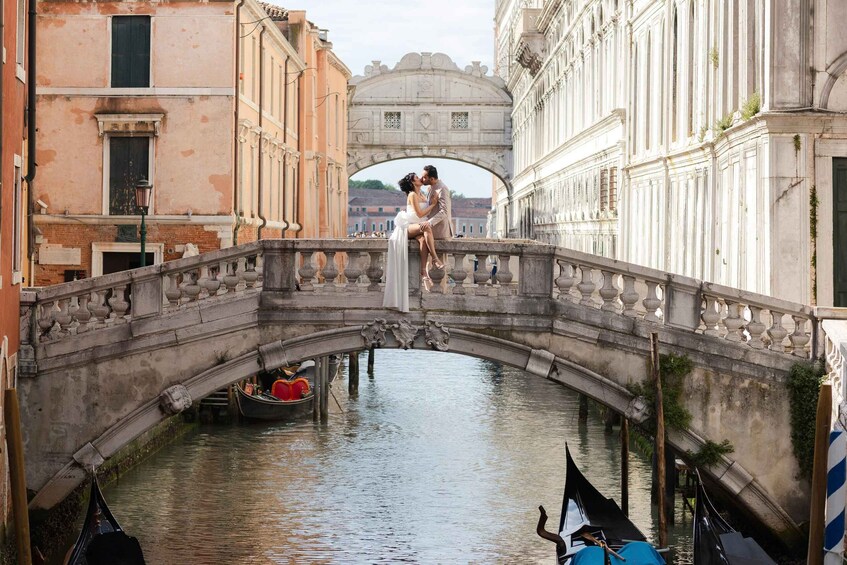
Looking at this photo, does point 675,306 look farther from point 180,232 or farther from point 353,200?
point 353,200

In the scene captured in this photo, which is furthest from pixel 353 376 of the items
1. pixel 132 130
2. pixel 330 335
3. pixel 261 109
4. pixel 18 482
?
pixel 18 482

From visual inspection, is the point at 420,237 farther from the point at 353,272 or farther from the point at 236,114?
the point at 236,114

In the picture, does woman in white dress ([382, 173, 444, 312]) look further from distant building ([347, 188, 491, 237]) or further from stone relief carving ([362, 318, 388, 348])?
distant building ([347, 188, 491, 237])

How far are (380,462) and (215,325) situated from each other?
28.7ft

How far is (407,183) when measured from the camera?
1284cm

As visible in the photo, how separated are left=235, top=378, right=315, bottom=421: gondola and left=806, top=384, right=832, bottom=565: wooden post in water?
1429 centimetres

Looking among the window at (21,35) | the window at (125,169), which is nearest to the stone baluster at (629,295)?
the window at (21,35)

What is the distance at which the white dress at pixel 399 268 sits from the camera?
12.5m

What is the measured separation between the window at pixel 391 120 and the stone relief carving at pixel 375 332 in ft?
131

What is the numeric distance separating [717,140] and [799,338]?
4249 millimetres

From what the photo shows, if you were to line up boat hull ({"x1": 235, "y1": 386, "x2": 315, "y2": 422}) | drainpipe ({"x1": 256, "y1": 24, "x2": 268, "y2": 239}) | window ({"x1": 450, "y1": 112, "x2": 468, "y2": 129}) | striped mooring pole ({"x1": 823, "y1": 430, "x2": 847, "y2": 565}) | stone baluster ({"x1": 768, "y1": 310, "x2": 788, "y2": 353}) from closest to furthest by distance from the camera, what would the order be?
1. striped mooring pole ({"x1": 823, "y1": 430, "x2": 847, "y2": 565})
2. stone baluster ({"x1": 768, "y1": 310, "x2": 788, "y2": 353})
3. boat hull ({"x1": 235, "y1": 386, "x2": 315, "y2": 422})
4. drainpipe ({"x1": 256, "y1": 24, "x2": 268, "y2": 239})
5. window ({"x1": 450, "y1": 112, "x2": 468, "y2": 129})

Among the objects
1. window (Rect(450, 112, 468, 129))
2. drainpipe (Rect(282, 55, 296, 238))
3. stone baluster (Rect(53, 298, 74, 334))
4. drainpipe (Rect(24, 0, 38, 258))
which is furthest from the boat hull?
window (Rect(450, 112, 468, 129))

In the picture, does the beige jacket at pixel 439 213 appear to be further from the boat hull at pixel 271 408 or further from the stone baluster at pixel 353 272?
the boat hull at pixel 271 408

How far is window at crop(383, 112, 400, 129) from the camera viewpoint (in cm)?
5206
